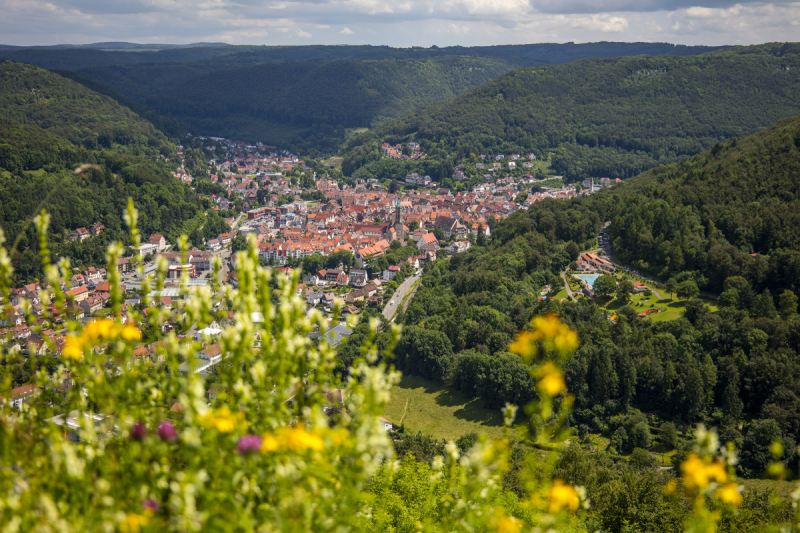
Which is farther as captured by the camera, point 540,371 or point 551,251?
point 551,251

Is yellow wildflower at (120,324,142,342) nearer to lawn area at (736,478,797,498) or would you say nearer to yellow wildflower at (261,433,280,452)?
yellow wildflower at (261,433,280,452)

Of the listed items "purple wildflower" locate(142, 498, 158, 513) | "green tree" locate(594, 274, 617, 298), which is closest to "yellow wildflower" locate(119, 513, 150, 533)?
"purple wildflower" locate(142, 498, 158, 513)

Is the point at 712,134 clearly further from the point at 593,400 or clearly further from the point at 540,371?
the point at 540,371

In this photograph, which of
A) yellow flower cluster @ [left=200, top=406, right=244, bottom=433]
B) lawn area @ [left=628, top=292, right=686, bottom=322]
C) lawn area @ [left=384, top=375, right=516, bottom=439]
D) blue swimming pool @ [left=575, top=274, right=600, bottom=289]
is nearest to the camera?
yellow flower cluster @ [left=200, top=406, right=244, bottom=433]

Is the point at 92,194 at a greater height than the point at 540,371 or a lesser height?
lesser

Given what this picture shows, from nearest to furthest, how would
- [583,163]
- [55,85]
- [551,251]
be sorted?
1. [551,251]
2. [583,163]
3. [55,85]

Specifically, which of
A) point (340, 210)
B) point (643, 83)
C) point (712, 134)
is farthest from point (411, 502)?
point (643, 83)
